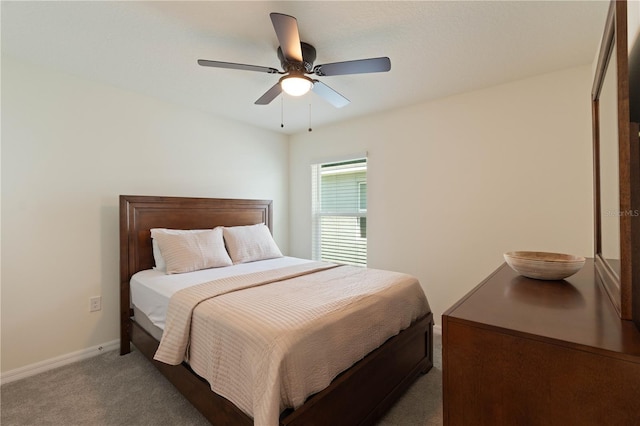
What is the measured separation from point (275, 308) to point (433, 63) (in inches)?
84.8

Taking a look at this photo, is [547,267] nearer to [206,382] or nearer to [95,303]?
[206,382]

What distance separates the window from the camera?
363 centimetres

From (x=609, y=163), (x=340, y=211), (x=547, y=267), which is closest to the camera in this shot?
(x=609, y=163)

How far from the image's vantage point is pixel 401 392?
187cm

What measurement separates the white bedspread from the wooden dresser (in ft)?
2.07

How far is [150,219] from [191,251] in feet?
1.90

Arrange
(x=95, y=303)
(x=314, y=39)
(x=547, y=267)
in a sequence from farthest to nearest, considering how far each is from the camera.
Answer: (x=95, y=303), (x=314, y=39), (x=547, y=267)

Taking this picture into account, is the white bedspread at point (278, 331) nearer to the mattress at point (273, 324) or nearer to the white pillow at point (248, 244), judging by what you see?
the mattress at point (273, 324)

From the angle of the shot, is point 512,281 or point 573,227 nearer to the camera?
point 512,281

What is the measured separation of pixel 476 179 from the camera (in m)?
2.74

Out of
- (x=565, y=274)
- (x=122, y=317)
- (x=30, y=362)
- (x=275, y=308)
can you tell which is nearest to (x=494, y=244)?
(x=565, y=274)

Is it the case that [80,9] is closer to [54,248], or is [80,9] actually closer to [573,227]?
[54,248]

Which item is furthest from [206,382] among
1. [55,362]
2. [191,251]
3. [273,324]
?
[55,362]

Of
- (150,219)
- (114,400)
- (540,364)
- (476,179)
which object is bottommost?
(114,400)
